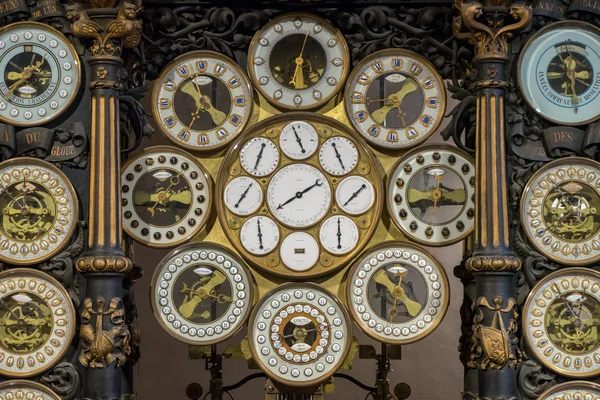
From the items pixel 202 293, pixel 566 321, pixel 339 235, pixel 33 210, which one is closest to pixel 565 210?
pixel 566 321

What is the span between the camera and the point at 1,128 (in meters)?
12.8

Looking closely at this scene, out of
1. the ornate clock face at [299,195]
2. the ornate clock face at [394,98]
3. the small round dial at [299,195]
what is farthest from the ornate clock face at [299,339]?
the ornate clock face at [394,98]

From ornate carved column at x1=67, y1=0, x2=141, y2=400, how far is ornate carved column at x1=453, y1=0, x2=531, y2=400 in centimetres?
321

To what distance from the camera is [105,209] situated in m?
12.5

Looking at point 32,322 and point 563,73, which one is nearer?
point 32,322

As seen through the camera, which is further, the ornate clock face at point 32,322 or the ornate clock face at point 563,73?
the ornate clock face at point 563,73

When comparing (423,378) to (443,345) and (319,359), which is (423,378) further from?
(319,359)

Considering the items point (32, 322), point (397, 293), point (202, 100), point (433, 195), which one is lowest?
point (32, 322)

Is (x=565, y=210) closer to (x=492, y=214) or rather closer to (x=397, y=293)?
(x=492, y=214)

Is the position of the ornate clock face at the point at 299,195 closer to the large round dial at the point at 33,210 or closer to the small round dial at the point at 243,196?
the small round dial at the point at 243,196

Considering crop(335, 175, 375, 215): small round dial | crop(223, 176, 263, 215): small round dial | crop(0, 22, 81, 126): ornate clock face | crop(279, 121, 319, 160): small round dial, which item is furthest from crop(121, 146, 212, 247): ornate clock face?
crop(335, 175, 375, 215): small round dial

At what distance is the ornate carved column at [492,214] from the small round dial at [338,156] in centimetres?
128

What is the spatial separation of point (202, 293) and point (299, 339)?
40.2 inches

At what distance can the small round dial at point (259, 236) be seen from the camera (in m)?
13.0
